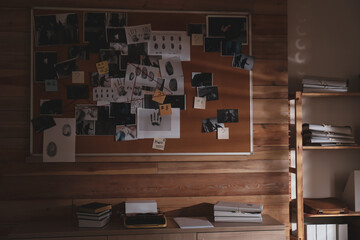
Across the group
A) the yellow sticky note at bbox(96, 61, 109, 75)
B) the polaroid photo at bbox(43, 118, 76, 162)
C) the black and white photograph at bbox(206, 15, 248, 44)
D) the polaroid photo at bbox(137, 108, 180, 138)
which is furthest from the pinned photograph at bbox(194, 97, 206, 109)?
the polaroid photo at bbox(43, 118, 76, 162)

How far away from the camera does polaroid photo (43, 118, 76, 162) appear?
2734mm

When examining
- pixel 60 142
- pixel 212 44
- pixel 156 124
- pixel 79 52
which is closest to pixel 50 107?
pixel 60 142

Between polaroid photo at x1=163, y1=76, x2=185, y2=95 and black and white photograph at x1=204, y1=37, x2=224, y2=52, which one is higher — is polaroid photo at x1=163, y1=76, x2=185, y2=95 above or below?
below

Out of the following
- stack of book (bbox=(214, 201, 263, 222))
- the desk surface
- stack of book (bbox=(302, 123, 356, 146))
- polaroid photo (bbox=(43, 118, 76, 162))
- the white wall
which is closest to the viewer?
the desk surface

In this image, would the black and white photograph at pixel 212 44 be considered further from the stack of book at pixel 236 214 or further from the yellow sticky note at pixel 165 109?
the stack of book at pixel 236 214

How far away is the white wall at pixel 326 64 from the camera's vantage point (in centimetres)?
312

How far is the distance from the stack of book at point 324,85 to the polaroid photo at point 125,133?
4.29 ft

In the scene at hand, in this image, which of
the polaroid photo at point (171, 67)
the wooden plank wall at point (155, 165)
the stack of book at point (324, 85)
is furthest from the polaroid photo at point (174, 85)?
the stack of book at point (324, 85)

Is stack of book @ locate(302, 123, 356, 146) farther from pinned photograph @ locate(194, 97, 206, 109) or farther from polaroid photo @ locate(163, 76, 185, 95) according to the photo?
polaroid photo @ locate(163, 76, 185, 95)

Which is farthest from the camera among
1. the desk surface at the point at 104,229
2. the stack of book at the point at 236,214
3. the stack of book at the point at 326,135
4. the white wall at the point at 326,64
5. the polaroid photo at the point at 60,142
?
the white wall at the point at 326,64

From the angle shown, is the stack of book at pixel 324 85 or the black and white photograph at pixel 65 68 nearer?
the black and white photograph at pixel 65 68

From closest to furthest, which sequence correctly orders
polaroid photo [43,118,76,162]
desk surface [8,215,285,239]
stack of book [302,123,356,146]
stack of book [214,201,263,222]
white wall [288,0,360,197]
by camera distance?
desk surface [8,215,285,239] < stack of book [214,201,263,222] < polaroid photo [43,118,76,162] < stack of book [302,123,356,146] < white wall [288,0,360,197]

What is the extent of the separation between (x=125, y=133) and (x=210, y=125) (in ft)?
2.05

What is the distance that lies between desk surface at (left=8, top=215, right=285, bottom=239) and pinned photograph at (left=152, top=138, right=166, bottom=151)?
0.53m
